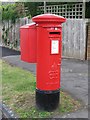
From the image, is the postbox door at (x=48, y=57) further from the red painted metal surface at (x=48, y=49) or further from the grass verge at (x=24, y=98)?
the grass verge at (x=24, y=98)

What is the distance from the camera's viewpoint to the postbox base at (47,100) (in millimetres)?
6035

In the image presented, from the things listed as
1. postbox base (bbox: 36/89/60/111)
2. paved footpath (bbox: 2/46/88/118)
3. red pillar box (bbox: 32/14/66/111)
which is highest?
red pillar box (bbox: 32/14/66/111)

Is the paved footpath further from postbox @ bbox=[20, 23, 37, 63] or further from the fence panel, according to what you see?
postbox @ bbox=[20, 23, 37, 63]

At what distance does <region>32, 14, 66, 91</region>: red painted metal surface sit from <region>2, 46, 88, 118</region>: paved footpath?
0.72 meters

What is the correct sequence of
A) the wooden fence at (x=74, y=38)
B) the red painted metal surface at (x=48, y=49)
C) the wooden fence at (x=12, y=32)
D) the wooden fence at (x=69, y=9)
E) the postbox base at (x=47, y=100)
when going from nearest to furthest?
the red painted metal surface at (x=48, y=49) → the postbox base at (x=47, y=100) → the wooden fence at (x=74, y=38) → the wooden fence at (x=69, y=9) → the wooden fence at (x=12, y=32)

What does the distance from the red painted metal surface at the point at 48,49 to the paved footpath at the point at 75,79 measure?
0.72m

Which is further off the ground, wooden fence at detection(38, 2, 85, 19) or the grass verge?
wooden fence at detection(38, 2, 85, 19)

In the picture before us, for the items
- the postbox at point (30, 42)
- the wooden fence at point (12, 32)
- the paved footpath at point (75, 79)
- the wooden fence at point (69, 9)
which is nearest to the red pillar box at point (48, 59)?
the postbox at point (30, 42)

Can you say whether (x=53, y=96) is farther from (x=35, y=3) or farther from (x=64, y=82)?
(x=35, y=3)

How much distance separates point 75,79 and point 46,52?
326 cm

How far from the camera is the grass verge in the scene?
19.8ft

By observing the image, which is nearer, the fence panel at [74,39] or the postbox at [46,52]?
the postbox at [46,52]

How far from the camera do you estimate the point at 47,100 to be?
19.8 feet

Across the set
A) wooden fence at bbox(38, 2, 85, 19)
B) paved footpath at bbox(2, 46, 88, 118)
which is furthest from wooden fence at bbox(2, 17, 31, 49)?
paved footpath at bbox(2, 46, 88, 118)
